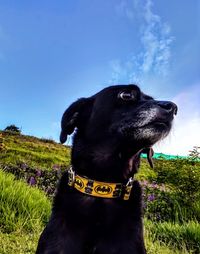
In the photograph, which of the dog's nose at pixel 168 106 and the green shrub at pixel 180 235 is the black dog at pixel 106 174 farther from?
the green shrub at pixel 180 235

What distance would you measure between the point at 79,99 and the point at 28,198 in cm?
428

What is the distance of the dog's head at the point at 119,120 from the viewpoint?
349 cm

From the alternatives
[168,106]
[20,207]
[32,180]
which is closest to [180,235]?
[20,207]

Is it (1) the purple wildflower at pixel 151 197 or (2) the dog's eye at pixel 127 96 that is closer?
(2) the dog's eye at pixel 127 96

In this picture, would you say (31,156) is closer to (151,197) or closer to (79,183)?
(151,197)

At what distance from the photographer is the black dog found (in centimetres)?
328

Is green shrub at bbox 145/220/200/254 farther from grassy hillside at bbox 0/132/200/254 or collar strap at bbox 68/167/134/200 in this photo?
collar strap at bbox 68/167/134/200

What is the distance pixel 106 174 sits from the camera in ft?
11.7

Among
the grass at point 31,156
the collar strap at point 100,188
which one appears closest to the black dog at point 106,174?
the collar strap at point 100,188

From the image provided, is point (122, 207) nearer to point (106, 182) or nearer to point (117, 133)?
point (106, 182)

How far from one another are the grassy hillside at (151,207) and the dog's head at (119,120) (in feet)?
8.92

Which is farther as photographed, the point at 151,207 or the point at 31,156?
the point at 31,156

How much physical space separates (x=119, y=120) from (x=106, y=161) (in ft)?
1.22

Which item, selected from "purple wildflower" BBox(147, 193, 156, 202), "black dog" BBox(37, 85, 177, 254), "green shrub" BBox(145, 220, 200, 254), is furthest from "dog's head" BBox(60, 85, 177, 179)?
"purple wildflower" BBox(147, 193, 156, 202)
